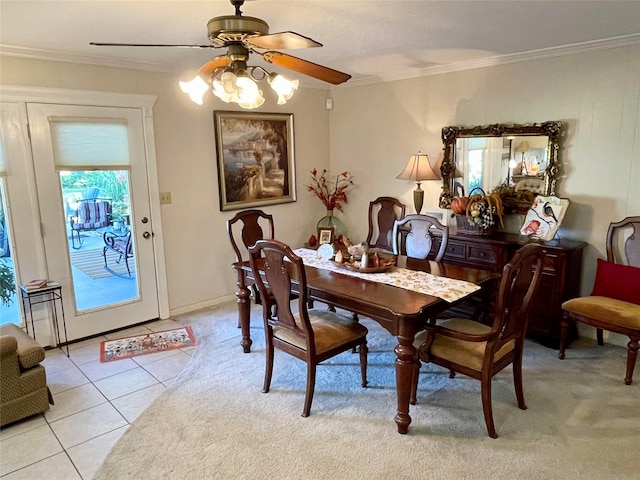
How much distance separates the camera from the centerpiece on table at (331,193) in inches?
215

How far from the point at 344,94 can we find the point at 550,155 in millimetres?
2469

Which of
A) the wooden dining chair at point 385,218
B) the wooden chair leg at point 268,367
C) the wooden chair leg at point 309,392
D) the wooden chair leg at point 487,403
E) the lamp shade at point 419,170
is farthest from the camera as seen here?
the wooden dining chair at point 385,218

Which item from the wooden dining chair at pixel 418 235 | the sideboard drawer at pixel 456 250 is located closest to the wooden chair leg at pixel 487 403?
the wooden dining chair at pixel 418 235

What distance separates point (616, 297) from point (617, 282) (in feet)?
0.37

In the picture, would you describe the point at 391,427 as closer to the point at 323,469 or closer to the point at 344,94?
the point at 323,469

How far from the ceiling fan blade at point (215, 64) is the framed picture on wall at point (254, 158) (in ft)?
6.59

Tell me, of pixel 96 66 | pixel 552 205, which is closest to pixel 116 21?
pixel 96 66

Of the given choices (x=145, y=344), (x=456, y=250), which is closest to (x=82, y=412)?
(x=145, y=344)

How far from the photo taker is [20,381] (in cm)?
267

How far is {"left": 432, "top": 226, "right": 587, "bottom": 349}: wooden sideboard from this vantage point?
11.5 ft

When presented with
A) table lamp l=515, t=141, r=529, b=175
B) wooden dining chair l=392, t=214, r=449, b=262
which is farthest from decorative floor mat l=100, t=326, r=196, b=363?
table lamp l=515, t=141, r=529, b=175

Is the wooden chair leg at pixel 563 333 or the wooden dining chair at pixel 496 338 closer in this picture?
the wooden dining chair at pixel 496 338

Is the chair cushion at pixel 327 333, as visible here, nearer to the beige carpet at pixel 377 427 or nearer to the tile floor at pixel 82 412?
the beige carpet at pixel 377 427

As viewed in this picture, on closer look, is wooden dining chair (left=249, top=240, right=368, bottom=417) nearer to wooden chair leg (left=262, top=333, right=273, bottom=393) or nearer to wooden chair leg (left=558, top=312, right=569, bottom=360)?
wooden chair leg (left=262, top=333, right=273, bottom=393)
